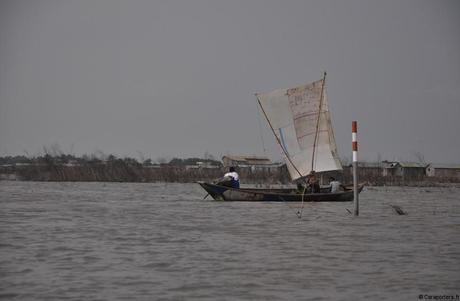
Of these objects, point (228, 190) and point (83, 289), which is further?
point (228, 190)

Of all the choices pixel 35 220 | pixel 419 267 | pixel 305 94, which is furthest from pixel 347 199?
pixel 419 267

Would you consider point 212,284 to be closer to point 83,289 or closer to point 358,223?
point 83,289

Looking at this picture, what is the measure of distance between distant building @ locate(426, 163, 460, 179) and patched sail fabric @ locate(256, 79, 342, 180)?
49912mm

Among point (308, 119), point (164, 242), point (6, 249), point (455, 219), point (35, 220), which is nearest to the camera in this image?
point (6, 249)

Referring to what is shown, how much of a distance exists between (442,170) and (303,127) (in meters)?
52.6

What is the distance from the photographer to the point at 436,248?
13.3 m

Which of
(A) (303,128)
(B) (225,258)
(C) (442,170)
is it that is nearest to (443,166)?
(C) (442,170)

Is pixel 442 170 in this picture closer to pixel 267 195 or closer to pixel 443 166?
pixel 443 166

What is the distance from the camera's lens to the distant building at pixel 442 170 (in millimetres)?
78750

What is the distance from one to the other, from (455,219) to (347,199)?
8.72m

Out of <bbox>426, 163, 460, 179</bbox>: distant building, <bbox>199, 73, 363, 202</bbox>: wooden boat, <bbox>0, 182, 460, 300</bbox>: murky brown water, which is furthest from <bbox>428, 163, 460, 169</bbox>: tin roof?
<bbox>0, 182, 460, 300</bbox>: murky brown water

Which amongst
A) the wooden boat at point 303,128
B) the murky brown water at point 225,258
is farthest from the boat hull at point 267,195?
the murky brown water at point 225,258

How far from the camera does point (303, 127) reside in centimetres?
3105

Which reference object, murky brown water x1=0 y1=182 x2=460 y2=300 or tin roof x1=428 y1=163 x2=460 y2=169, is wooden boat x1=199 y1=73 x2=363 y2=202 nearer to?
murky brown water x1=0 y1=182 x2=460 y2=300
